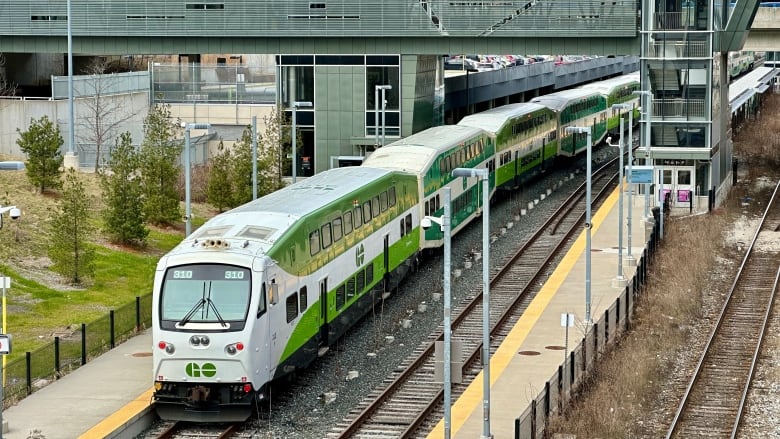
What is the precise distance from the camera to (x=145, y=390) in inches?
1116

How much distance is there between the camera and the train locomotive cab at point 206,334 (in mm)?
25672

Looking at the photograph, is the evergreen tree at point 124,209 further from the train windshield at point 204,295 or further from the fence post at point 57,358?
the train windshield at point 204,295

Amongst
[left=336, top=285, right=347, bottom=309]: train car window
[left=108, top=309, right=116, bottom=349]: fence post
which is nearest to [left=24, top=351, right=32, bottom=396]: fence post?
[left=108, top=309, right=116, bottom=349]: fence post

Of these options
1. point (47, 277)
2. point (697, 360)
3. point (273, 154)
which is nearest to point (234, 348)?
point (697, 360)

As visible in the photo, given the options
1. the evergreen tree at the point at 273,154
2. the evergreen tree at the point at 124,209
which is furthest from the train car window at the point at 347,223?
the evergreen tree at the point at 273,154

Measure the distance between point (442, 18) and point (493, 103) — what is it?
3352 centimetres

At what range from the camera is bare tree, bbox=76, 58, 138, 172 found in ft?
196

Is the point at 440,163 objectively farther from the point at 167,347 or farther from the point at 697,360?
the point at 167,347

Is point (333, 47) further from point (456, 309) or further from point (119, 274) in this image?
point (456, 309)

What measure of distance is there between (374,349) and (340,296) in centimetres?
179

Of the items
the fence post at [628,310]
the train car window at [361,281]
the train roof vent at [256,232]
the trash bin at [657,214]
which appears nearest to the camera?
the train roof vent at [256,232]

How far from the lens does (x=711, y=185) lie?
184ft

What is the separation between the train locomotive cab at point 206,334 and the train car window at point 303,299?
7.93ft

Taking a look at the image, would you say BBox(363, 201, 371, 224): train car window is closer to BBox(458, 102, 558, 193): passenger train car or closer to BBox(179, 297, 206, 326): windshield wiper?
BBox(179, 297, 206, 326): windshield wiper
